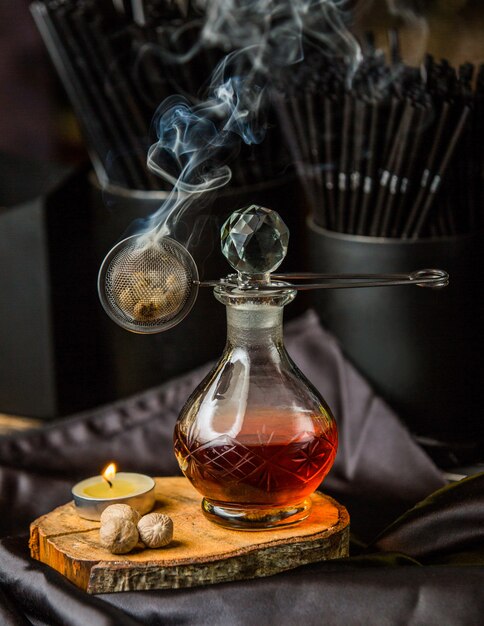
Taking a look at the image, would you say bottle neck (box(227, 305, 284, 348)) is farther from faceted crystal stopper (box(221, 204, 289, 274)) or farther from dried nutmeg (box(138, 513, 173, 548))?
dried nutmeg (box(138, 513, 173, 548))

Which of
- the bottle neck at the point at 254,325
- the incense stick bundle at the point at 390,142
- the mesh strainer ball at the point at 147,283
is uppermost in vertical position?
the incense stick bundle at the point at 390,142

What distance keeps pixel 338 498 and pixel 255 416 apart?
28cm

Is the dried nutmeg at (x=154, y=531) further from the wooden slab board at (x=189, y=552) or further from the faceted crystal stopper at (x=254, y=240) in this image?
the faceted crystal stopper at (x=254, y=240)

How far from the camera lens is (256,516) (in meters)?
0.74

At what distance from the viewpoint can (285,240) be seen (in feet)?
2.42

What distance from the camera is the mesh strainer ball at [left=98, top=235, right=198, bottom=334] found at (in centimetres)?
74

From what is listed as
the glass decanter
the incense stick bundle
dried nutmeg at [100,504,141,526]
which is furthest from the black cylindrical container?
dried nutmeg at [100,504,141,526]

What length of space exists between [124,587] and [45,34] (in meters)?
0.76

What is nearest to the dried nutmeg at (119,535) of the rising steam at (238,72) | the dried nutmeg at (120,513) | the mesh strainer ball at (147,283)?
the dried nutmeg at (120,513)

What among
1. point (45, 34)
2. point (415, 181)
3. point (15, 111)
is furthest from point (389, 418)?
point (15, 111)

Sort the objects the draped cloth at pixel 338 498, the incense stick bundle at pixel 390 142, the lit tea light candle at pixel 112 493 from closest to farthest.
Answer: the draped cloth at pixel 338 498 < the lit tea light candle at pixel 112 493 < the incense stick bundle at pixel 390 142

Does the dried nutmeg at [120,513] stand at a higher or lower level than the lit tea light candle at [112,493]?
higher

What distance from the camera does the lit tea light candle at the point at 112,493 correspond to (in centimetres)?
76

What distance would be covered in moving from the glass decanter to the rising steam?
0.30 metres
